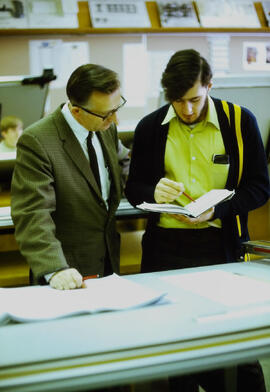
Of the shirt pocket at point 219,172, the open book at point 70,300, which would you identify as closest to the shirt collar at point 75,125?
the shirt pocket at point 219,172

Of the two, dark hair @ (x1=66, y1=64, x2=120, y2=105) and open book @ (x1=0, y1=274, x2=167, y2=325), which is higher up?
dark hair @ (x1=66, y1=64, x2=120, y2=105)

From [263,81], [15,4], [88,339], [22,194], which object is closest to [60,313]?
[88,339]

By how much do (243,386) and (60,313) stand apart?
0.90 m

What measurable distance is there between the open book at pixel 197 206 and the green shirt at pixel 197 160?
130mm

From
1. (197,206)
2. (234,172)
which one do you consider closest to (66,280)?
(197,206)

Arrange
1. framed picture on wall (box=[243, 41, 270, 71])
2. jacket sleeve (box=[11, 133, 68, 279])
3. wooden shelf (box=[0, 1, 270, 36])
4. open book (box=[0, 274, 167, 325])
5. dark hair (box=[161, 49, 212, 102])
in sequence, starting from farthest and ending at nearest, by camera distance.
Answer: framed picture on wall (box=[243, 41, 270, 71]) → wooden shelf (box=[0, 1, 270, 36]) → dark hair (box=[161, 49, 212, 102]) → jacket sleeve (box=[11, 133, 68, 279]) → open book (box=[0, 274, 167, 325])

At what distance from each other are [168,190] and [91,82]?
1.49 ft

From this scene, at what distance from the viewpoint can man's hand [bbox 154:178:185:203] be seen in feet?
5.10

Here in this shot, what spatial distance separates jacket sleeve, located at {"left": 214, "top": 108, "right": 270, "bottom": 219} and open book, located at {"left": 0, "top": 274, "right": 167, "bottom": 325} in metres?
0.60

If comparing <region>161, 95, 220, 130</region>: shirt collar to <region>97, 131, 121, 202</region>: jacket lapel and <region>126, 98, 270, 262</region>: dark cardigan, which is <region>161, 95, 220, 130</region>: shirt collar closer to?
<region>126, 98, 270, 262</region>: dark cardigan

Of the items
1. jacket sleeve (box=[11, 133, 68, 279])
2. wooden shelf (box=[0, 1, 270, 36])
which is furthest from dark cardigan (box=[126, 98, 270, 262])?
wooden shelf (box=[0, 1, 270, 36])

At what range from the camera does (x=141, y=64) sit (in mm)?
4973

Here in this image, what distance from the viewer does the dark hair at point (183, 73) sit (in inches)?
61.7

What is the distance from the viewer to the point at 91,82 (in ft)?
5.06
